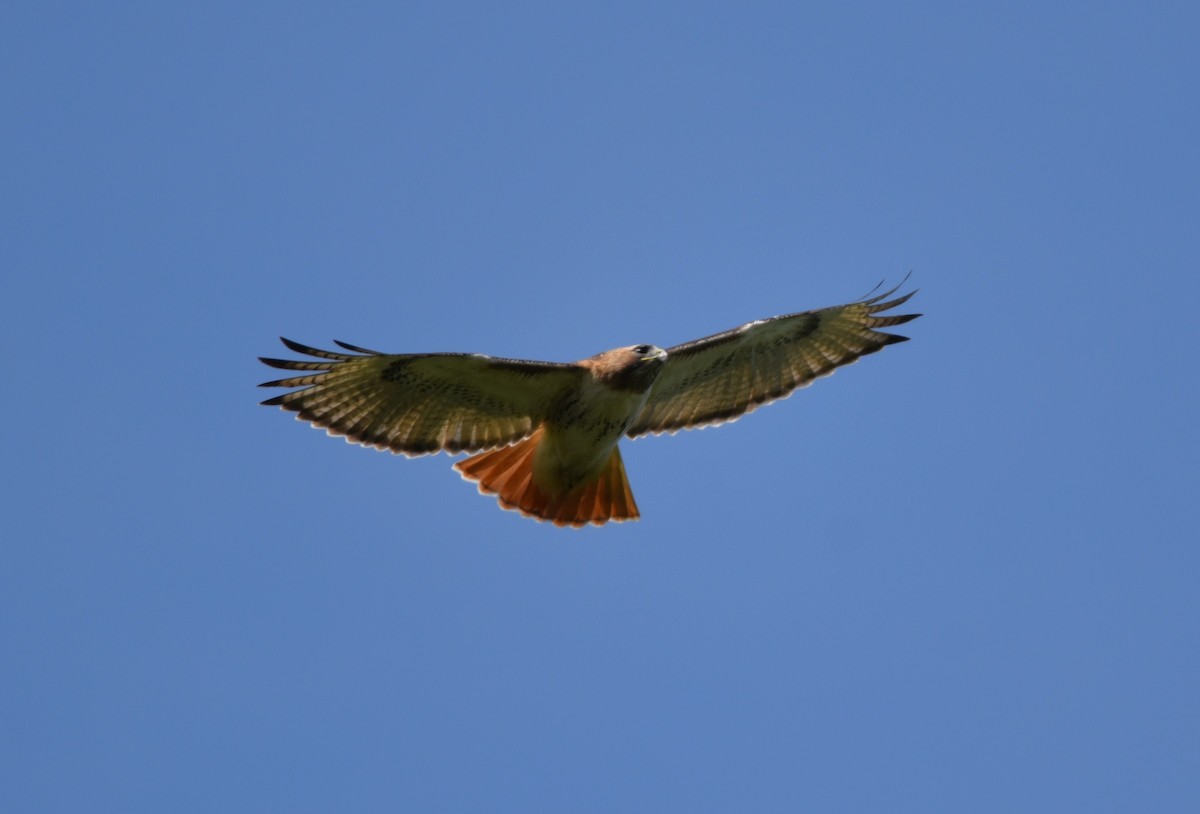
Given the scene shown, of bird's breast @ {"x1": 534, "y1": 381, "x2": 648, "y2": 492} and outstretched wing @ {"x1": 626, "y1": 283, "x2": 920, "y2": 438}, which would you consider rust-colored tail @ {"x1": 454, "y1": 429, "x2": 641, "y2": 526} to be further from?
outstretched wing @ {"x1": 626, "y1": 283, "x2": 920, "y2": 438}

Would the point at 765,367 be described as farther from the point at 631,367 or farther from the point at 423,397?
the point at 423,397

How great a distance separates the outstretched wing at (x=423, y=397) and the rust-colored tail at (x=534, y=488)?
0.20 meters

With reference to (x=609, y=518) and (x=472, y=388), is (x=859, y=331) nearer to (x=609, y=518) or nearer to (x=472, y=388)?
(x=609, y=518)

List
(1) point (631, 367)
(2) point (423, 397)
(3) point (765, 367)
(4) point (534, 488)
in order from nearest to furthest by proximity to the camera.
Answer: (1) point (631, 367) → (2) point (423, 397) → (4) point (534, 488) → (3) point (765, 367)

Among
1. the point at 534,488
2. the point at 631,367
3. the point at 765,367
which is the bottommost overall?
the point at 534,488

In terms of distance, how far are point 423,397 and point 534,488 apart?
4.08 feet

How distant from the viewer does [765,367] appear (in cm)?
1230

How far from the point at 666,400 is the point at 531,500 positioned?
149 centimetres

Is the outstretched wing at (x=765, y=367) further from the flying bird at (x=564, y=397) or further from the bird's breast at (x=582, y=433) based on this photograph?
the bird's breast at (x=582, y=433)

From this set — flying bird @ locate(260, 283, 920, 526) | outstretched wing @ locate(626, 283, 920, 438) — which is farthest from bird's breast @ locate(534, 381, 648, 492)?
outstretched wing @ locate(626, 283, 920, 438)

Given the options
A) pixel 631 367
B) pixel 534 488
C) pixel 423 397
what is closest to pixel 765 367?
pixel 631 367

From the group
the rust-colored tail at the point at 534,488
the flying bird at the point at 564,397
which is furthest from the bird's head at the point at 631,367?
the rust-colored tail at the point at 534,488

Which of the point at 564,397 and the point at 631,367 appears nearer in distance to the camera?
the point at 631,367

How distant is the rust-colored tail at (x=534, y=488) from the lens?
1173 cm
